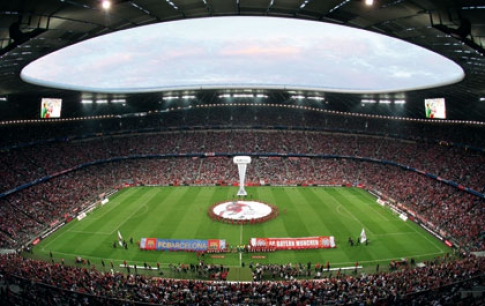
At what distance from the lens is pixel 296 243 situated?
30.9 metres

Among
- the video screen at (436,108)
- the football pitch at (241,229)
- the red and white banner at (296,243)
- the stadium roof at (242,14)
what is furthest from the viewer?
the video screen at (436,108)

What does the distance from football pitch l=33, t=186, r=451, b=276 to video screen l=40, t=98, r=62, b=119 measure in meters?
14.6

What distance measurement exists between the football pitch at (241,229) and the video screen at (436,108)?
14.4m

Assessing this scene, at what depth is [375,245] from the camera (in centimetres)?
3191

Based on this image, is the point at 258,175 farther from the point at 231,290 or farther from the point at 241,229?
the point at 231,290

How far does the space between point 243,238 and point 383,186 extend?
96.3ft

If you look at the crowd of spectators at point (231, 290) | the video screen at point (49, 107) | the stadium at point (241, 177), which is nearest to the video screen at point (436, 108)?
the stadium at point (241, 177)

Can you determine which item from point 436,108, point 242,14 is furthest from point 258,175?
point 242,14

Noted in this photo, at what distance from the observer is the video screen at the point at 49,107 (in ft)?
136

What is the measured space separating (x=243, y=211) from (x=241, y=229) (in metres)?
5.28

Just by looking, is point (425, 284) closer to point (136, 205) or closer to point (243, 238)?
point (243, 238)

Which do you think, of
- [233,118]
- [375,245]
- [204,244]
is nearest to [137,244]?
[204,244]

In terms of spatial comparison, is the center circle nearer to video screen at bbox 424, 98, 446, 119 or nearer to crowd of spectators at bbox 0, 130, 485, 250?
crowd of spectators at bbox 0, 130, 485, 250

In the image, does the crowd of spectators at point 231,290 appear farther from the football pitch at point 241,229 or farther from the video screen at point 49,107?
the video screen at point 49,107
